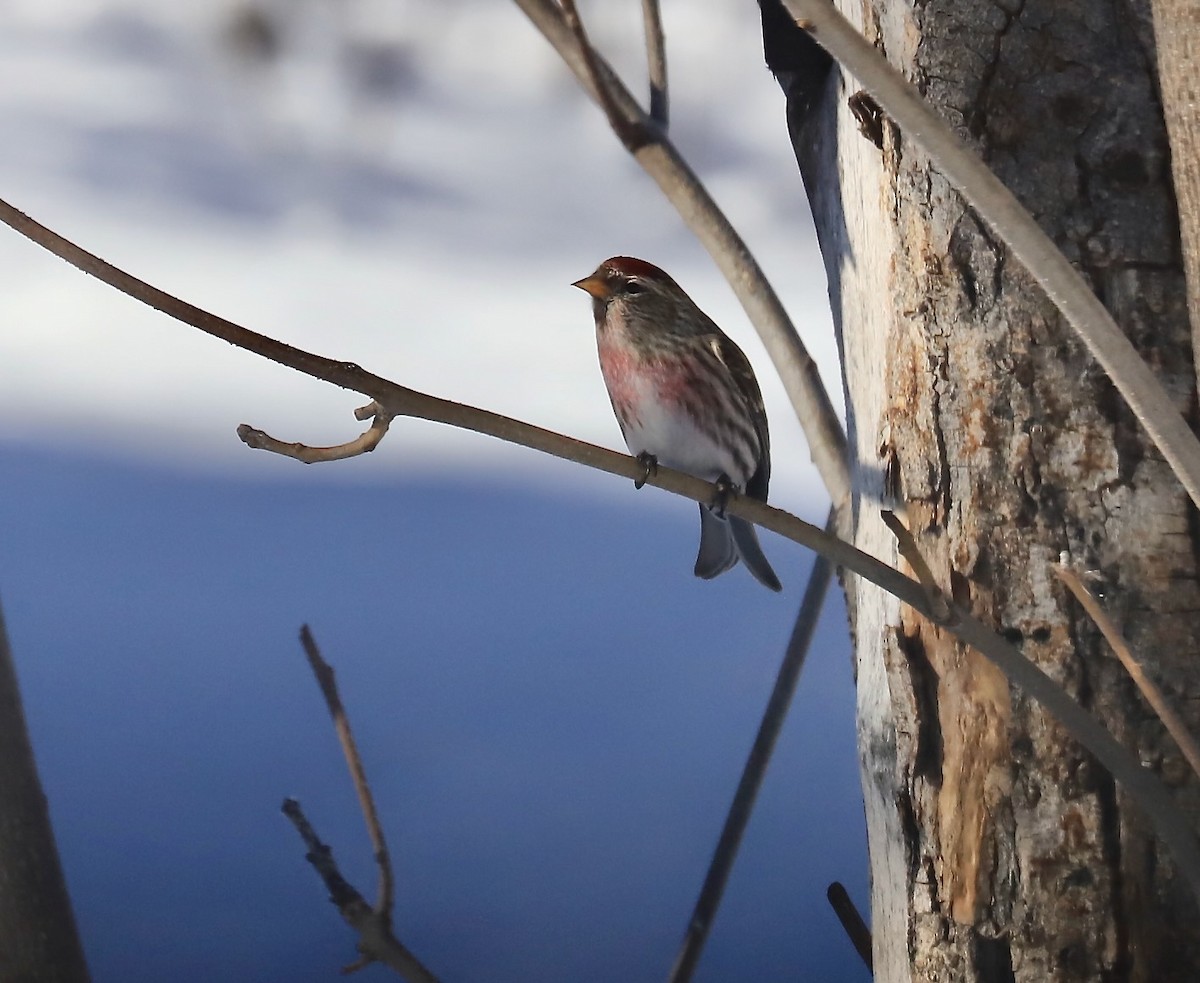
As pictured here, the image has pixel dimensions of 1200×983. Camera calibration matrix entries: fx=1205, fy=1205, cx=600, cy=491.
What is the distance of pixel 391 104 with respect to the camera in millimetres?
1771

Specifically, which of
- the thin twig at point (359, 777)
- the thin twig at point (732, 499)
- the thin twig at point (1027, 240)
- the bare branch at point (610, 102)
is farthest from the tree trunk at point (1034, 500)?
the thin twig at point (359, 777)

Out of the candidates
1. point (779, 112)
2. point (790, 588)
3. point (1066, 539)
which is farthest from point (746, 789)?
point (779, 112)

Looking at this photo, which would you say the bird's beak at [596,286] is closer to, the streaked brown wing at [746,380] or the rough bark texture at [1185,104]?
the streaked brown wing at [746,380]

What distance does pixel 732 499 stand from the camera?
0.69 metres

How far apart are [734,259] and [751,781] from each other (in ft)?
1.74

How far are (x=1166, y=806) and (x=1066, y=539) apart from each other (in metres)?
0.17

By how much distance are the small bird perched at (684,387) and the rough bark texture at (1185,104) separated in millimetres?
760

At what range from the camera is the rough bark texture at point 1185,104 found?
548 millimetres

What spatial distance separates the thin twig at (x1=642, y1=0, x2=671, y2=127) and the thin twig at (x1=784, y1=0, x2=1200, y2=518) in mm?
768

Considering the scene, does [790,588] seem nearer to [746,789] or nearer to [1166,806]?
[746,789]

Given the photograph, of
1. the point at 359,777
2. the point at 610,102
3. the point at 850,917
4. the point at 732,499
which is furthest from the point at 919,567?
the point at 610,102

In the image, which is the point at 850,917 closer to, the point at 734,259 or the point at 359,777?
the point at 359,777

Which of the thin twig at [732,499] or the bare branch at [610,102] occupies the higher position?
the bare branch at [610,102]

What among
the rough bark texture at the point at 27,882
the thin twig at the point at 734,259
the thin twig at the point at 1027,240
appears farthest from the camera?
the thin twig at the point at 734,259
